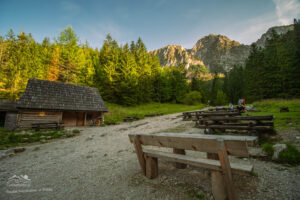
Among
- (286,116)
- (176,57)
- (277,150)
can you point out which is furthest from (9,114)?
(176,57)

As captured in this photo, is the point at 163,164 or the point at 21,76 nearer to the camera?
the point at 163,164

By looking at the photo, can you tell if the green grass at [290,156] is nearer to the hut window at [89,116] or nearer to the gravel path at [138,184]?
the gravel path at [138,184]

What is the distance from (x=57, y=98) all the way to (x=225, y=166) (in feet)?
60.3

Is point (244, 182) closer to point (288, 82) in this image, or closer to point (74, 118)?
point (74, 118)

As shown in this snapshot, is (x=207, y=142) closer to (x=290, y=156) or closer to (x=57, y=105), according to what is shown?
(x=290, y=156)

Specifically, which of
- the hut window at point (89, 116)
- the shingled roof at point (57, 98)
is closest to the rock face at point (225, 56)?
the shingled roof at point (57, 98)

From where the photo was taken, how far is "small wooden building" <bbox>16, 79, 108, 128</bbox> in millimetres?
13211

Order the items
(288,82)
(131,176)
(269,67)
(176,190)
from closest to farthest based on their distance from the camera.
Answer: (176,190)
(131,176)
(288,82)
(269,67)

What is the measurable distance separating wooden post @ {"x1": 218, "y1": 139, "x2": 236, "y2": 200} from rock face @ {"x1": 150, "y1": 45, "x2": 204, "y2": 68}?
164m

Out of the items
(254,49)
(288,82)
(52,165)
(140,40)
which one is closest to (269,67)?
(288,82)

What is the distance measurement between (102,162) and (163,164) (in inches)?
86.5

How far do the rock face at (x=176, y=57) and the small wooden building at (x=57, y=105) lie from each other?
496 ft

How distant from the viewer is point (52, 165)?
4344 mm

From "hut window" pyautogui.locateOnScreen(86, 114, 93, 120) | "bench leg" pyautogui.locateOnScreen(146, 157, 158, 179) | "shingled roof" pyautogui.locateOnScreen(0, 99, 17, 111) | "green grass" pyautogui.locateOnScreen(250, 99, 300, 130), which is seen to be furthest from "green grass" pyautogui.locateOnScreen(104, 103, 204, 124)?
"bench leg" pyautogui.locateOnScreen(146, 157, 158, 179)
